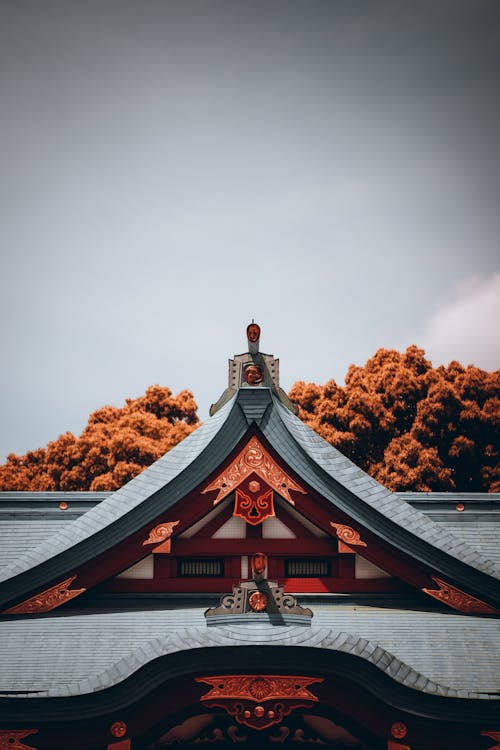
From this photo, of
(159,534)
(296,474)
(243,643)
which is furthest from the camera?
(296,474)

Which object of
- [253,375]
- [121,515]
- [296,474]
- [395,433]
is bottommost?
[121,515]

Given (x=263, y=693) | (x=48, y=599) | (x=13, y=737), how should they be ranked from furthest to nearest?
(x=48, y=599), (x=263, y=693), (x=13, y=737)

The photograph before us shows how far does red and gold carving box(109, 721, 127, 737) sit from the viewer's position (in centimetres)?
748

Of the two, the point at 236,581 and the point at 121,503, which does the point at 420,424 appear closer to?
the point at 236,581

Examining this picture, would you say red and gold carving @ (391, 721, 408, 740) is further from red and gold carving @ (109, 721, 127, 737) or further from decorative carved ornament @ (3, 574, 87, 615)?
decorative carved ornament @ (3, 574, 87, 615)

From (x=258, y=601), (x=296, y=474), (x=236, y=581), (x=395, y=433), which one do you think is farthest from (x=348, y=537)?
(x=395, y=433)

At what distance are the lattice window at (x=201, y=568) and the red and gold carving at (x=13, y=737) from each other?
259cm

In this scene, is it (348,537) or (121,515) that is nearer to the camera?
(121,515)

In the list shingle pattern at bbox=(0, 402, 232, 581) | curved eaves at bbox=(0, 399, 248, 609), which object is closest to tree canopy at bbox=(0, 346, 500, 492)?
shingle pattern at bbox=(0, 402, 232, 581)

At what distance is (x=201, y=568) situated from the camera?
934 cm

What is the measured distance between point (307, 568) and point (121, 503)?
2520 millimetres

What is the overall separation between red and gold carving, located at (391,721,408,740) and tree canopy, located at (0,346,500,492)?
69.1 ft

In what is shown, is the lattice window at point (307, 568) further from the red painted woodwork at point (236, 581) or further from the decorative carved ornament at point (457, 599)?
the decorative carved ornament at point (457, 599)

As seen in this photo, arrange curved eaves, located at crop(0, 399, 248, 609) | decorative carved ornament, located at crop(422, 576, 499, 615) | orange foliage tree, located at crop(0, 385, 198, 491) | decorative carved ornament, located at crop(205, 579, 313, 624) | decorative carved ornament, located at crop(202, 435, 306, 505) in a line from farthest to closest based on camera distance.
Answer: orange foliage tree, located at crop(0, 385, 198, 491), decorative carved ornament, located at crop(202, 435, 306, 505), decorative carved ornament, located at crop(422, 576, 499, 615), curved eaves, located at crop(0, 399, 248, 609), decorative carved ornament, located at crop(205, 579, 313, 624)
